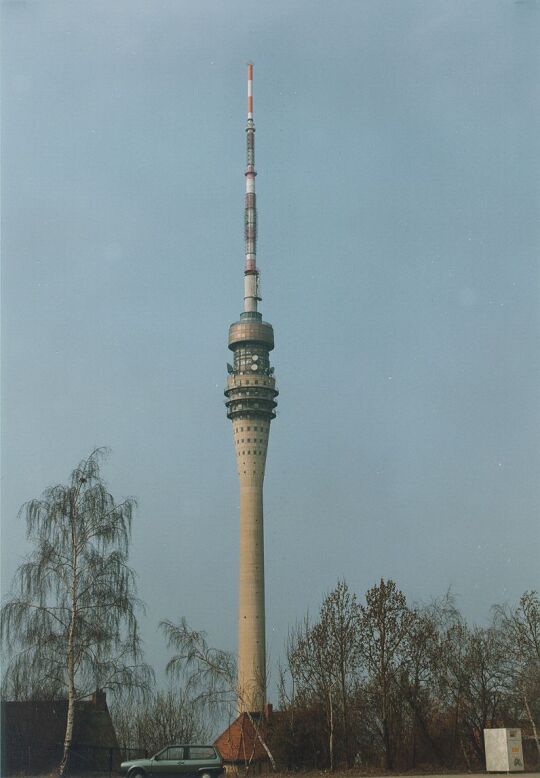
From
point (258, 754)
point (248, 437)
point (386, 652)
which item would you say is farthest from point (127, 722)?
point (248, 437)

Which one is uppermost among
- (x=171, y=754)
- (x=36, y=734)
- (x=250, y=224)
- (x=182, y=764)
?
(x=250, y=224)

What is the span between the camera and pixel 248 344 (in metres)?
116

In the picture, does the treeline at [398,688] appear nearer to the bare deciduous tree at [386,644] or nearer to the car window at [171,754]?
the bare deciduous tree at [386,644]

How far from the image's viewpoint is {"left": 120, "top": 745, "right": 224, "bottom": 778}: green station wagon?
3306 centimetres

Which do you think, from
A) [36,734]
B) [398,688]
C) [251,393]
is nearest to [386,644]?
[398,688]

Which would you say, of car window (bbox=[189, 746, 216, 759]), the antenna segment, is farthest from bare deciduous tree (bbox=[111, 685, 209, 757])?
the antenna segment

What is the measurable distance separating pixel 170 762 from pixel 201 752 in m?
1.12

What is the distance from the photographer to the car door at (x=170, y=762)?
33.1m

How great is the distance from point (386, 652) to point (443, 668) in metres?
4.40

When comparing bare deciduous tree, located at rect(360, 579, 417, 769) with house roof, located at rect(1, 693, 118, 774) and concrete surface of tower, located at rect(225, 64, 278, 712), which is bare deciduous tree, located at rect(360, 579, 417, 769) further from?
concrete surface of tower, located at rect(225, 64, 278, 712)

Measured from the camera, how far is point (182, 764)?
109 ft

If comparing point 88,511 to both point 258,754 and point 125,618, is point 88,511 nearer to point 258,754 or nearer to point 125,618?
point 125,618

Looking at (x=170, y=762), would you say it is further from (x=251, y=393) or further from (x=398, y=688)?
(x=251, y=393)

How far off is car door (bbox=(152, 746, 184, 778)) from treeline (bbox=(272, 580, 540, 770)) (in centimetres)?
1652
